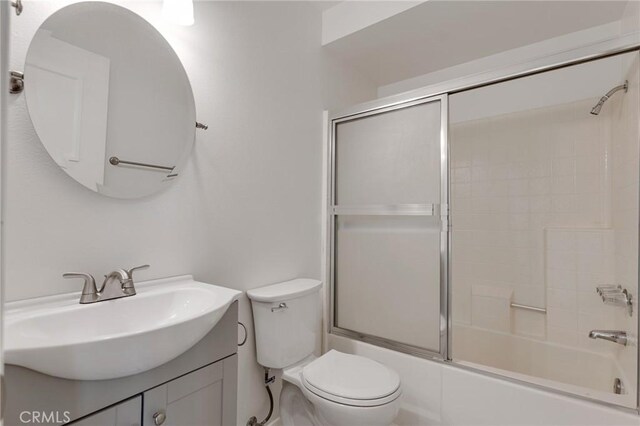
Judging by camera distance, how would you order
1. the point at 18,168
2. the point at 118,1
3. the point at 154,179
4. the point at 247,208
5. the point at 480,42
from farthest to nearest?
the point at 480,42 < the point at 247,208 < the point at 154,179 < the point at 118,1 < the point at 18,168

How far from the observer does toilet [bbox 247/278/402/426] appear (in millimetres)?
1324

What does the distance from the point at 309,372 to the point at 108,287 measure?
926 mm

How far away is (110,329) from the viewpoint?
3.26 ft

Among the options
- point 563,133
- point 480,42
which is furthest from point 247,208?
point 563,133

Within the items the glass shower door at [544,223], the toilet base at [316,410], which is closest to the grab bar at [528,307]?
the glass shower door at [544,223]

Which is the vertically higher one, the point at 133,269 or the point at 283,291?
the point at 133,269

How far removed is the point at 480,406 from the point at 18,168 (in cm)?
205

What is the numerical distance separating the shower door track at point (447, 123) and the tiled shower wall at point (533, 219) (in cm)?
88

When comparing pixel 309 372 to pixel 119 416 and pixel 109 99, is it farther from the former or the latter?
pixel 109 99

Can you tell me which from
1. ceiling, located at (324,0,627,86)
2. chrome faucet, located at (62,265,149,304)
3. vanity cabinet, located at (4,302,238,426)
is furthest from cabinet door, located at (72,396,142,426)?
ceiling, located at (324,0,627,86)

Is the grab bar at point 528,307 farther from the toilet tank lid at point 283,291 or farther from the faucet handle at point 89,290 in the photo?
the faucet handle at point 89,290

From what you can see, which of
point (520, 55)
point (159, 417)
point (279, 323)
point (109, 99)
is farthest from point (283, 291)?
point (520, 55)

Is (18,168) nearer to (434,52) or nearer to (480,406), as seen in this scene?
(480,406)

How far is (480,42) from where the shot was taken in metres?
2.18
